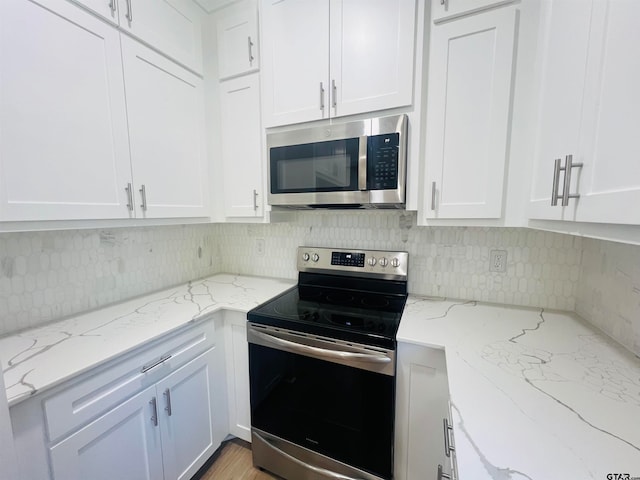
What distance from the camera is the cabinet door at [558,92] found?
741 mm

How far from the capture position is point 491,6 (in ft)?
3.50

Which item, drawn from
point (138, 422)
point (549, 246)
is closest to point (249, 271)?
point (138, 422)

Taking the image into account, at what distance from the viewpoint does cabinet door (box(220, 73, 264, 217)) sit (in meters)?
1.56

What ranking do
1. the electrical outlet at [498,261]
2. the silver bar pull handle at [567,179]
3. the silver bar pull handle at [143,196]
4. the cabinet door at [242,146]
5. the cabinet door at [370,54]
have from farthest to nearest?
the cabinet door at [242,146]
the electrical outlet at [498,261]
the silver bar pull handle at [143,196]
the cabinet door at [370,54]
the silver bar pull handle at [567,179]

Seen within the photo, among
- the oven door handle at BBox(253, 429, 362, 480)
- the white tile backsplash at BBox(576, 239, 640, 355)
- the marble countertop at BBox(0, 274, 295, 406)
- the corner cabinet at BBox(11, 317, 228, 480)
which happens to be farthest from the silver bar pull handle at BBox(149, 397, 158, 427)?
the white tile backsplash at BBox(576, 239, 640, 355)

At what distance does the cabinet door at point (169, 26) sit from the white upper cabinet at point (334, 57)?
44cm

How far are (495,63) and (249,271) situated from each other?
6.31 ft

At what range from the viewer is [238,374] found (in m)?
1.53

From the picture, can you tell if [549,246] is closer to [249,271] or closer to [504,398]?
[504,398]

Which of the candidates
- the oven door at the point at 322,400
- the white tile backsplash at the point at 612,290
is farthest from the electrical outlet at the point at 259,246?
the white tile backsplash at the point at 612,290

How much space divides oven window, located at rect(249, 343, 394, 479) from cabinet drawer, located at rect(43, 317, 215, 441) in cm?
34

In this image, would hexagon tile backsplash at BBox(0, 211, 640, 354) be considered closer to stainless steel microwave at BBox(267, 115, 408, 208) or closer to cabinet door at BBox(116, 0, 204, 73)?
stainless steel microwave at BBox(267, 115, 408, 208)

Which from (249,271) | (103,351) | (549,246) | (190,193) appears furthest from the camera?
(249,271)

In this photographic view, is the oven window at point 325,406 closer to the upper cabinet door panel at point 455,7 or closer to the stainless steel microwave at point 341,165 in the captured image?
the stainless steel microwave at point 341,165
